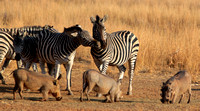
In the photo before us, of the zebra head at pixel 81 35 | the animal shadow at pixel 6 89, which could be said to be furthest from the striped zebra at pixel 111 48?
the animal shadow at pixel 6 89

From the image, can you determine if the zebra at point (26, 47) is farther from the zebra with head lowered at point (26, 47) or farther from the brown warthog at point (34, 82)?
the brown warthog at point (34, 82)

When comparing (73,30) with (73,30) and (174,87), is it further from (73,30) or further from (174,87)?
(174,87)

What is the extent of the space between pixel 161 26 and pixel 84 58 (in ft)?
18.2

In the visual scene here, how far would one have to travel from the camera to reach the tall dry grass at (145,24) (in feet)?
49.4

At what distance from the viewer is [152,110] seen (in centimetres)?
817

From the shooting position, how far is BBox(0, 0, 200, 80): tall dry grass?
15066 mm

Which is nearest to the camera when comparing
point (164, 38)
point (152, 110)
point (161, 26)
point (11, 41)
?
point (152, 110)

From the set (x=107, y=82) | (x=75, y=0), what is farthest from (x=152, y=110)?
(x=75, y=0)

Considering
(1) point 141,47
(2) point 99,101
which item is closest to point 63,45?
(2) point 99,101

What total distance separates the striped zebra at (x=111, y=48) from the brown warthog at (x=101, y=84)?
1.14 metres

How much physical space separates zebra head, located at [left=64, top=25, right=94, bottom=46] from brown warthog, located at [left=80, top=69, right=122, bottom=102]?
111cm

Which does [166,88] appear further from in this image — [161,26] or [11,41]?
[161,26]

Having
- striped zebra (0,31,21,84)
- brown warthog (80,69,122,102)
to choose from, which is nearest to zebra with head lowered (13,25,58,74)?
striped zebra (0,31,21,84)

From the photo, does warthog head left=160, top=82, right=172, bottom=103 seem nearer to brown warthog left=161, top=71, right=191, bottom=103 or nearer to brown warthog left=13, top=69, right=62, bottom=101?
brown warthog left=161, top=71, right=191, bottom=103
